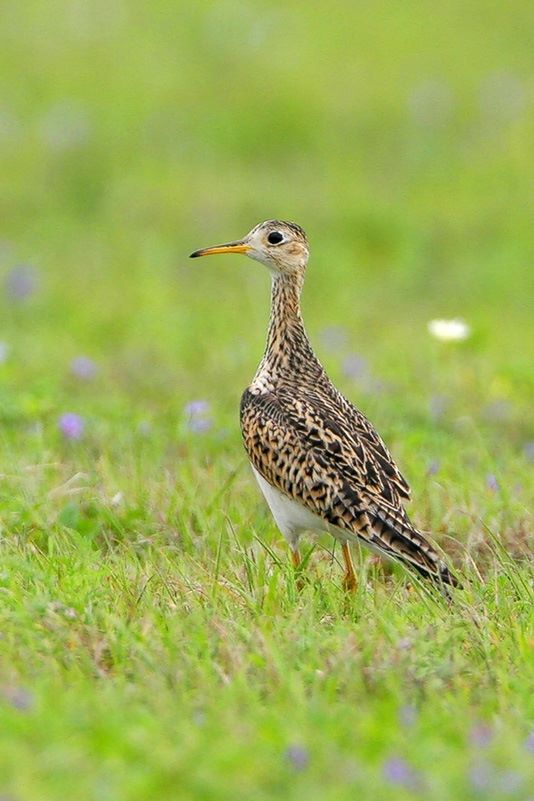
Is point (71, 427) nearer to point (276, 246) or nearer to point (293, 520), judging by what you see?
point (276, 246)

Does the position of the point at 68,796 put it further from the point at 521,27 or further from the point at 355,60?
the point at 521,27

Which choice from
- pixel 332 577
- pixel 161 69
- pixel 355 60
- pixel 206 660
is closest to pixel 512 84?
pixel 355 60

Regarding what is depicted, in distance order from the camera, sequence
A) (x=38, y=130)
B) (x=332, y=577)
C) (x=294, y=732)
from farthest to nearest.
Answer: (x=38, y=130)
(x=332, y=577)
(x=294, y=732)

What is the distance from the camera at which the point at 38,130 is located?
14867 mm

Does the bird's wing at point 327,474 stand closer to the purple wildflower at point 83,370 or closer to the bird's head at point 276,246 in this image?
the bird's head at point 276,246

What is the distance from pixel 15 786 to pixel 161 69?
552 inches

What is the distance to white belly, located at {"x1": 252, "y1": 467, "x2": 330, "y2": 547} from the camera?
5438 mm

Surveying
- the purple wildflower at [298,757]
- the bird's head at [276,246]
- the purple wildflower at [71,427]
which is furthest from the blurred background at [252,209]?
the purple wildflower at [298,757]

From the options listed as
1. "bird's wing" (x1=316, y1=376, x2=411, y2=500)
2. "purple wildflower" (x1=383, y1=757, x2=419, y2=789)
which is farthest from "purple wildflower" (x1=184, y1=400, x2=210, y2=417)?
"purple wildflower" (x1=383, y1=757, x2=419, y2=789)

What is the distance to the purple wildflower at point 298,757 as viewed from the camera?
11.2 feet

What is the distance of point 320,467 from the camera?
547 centimetres

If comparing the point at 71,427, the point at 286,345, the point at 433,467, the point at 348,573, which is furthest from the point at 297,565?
the point at 71,427

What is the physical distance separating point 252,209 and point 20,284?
9.26 feet

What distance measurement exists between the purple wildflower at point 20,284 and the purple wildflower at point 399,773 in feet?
25.9
